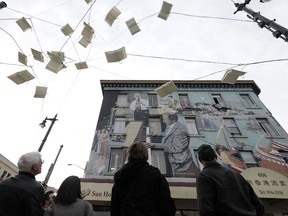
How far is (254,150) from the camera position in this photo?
12000 millimetres

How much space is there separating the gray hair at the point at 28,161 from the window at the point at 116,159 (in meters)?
9.07

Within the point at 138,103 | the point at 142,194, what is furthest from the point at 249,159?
the point at 142,194

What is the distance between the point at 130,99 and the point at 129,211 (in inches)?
563

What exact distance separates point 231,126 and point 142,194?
13.7 metres

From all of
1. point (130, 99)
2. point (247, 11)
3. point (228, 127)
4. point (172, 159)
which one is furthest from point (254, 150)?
point (130, 99)

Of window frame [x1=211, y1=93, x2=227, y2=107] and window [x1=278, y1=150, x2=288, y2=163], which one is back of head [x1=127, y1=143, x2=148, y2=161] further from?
window frame [x1=211, y1=93, x2=227, y2=107]

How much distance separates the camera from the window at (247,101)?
1563cm

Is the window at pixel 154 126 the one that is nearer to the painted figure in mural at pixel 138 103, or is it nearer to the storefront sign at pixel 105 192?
the painted figure in mural at pixel 138 103

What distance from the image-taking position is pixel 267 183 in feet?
29.5

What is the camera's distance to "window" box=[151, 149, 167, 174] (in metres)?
11.3

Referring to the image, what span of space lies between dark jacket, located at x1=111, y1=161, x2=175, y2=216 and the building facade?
23.8 ft

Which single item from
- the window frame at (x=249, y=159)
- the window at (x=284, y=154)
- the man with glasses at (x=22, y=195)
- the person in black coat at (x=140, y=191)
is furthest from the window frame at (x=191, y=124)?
the man with glasses at (x=22, y=195)

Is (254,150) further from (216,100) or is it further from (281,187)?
(216,100)

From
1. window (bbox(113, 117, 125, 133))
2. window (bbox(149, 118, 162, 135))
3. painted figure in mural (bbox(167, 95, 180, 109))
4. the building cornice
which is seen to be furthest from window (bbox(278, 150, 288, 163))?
window (bbox(113, 117, 125, 133))
